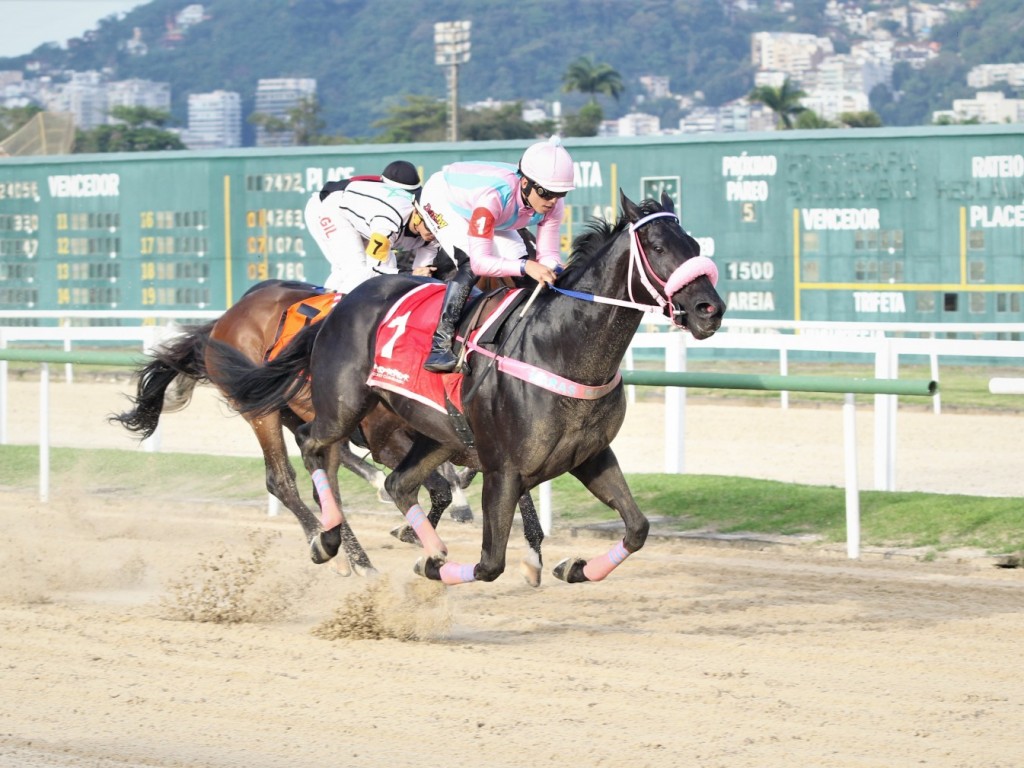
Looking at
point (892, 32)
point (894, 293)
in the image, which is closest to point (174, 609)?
point (894, 293)

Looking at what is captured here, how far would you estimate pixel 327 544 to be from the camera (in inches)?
247

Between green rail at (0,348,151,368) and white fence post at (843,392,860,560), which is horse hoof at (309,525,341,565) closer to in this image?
white fence post at (843,392,860,560)

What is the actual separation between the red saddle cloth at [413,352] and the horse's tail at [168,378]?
1911mm

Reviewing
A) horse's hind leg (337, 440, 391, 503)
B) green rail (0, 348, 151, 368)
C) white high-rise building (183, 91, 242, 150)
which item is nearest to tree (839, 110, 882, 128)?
green rail (0, 348, 151, 368)

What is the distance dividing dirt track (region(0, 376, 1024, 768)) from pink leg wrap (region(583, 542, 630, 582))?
0.76 ft

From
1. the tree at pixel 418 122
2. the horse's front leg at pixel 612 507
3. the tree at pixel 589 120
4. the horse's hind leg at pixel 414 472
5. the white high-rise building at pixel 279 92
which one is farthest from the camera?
the white high-rise building at pixel 279 92

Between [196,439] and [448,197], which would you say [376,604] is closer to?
[448,197]

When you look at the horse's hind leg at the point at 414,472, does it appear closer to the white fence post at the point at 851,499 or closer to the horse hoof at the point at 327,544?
the horse hoof at the point at 327,544

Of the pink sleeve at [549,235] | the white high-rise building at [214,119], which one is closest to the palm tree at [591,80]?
the pink sleeve at [549,235]

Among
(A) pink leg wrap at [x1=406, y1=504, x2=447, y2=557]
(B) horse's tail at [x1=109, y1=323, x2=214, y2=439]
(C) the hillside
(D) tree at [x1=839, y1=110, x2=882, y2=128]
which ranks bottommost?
(A) pink leg wrap at [x1=406, y1=504, x2=447, y2=557]

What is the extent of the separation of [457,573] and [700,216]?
36.3 ft

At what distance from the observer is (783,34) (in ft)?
590

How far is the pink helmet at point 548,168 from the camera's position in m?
5.63

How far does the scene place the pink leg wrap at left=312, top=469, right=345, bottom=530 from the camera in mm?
6305
